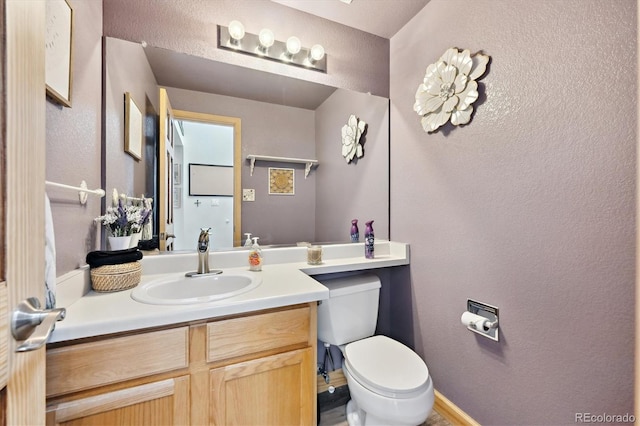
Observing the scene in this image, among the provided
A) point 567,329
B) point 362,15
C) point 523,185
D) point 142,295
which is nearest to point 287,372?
point 142,295

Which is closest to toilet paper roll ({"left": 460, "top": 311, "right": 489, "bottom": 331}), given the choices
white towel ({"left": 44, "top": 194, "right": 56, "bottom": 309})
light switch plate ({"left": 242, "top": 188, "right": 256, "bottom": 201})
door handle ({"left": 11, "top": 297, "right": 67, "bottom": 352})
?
light switch plate ({"left": 242, "top": 188, "right": 256, "bottom": 201})

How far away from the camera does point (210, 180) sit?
1.46 metres

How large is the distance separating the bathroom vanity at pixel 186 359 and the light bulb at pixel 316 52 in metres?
1.34

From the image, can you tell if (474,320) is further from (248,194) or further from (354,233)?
(248,194)

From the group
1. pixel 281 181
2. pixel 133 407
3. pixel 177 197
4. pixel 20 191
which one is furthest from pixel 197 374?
pixel 281 181

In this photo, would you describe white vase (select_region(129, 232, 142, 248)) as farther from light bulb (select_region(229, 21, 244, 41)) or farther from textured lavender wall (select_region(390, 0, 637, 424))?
textured lavender wall (select_region(390, 0, 637, 424))

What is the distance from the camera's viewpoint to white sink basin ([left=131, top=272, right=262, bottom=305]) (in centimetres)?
108

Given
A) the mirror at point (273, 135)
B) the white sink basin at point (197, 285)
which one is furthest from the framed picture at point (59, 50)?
the white sink basin at point (197, 285)

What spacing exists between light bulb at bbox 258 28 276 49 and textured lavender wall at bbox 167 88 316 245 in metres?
0.32

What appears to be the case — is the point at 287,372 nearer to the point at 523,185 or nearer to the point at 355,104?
the point at 523,185

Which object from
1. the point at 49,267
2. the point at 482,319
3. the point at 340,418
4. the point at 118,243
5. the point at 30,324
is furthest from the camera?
the point at 340,418

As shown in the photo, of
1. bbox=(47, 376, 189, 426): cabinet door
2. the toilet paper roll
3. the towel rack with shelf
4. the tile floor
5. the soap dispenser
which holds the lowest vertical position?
the tile floor

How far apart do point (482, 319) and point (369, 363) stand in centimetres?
55

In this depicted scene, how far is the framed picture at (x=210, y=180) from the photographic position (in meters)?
1.42
